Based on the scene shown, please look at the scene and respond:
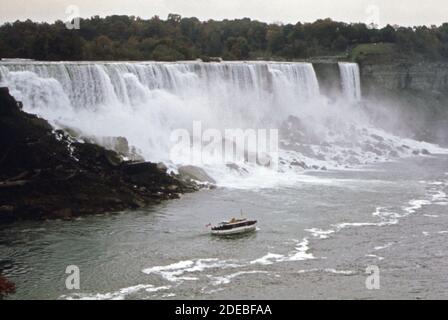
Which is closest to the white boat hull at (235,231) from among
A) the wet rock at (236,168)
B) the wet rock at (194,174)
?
the wet rock at (194,174)

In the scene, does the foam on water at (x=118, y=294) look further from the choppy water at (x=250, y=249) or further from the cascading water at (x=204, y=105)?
the cascading water at (x=204, y=105)

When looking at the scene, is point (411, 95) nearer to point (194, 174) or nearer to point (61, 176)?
point (194, 174)

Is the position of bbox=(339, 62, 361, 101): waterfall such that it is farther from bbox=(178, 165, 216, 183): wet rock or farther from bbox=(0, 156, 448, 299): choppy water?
bbox=(0, 156, 448, 299): choppy water

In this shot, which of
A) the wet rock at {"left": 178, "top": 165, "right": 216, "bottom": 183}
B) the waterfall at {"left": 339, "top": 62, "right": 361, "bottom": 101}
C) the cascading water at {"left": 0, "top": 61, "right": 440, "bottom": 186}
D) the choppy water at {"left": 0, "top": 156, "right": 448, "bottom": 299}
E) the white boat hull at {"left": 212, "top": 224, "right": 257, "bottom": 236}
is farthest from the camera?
the waterfall at {"left": 339, "top": 62, "right": 361, "bottom": 101}

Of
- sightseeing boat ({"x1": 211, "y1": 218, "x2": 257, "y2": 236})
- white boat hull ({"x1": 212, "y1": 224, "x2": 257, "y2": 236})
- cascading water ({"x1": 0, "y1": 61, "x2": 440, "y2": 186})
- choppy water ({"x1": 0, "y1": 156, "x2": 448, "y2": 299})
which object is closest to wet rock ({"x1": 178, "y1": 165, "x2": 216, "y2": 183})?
cascading water ({"x1": 0, "y1": 61, "x2": 440, "y2": 186})

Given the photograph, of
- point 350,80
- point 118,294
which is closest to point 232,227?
point 118,294

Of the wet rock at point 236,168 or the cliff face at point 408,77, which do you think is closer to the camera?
the wet rock at point 236,168
